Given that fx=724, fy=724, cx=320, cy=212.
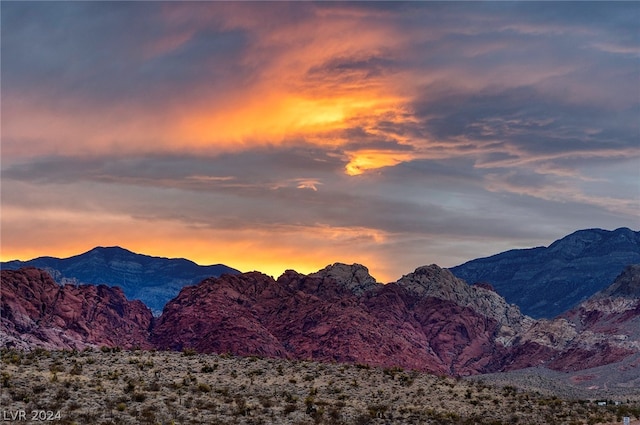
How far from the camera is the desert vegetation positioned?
47.7 m

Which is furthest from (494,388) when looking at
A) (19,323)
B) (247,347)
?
(19,323)

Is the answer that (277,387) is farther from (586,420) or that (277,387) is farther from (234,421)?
(586,420)

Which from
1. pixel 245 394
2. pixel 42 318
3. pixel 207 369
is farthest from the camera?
pixel 42 318

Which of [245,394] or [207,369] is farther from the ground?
[207,369]

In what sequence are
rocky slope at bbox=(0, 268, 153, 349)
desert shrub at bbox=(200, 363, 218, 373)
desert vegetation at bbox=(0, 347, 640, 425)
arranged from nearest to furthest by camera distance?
desert vegetation at bbox=(0, 347, 640, 425), desert shrub at bbox=(200, 363, 218, 373), rocky slope at bbox=(0, 268, 153, 349)

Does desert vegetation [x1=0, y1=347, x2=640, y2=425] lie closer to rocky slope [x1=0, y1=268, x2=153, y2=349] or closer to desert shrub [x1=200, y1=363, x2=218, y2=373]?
desert shrub [x1=200, y1=363, x2=218, y2=373]

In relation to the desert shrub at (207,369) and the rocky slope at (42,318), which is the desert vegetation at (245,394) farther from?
the rocky slope at (42,318)

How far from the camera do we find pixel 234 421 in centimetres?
4728

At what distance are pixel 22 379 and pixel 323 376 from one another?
80.3ft

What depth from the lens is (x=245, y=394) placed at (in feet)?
179

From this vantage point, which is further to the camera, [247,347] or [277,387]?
[247,347]

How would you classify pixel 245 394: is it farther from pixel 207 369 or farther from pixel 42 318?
pixel 42 318

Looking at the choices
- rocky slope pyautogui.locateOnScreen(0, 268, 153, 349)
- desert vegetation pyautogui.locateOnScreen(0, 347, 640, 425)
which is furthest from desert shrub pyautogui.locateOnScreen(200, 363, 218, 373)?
rocky slope pyautogui.locateOnScreen(0, 268, 153, 349)

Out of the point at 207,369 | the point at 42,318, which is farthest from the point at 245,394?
the point at 42,318
